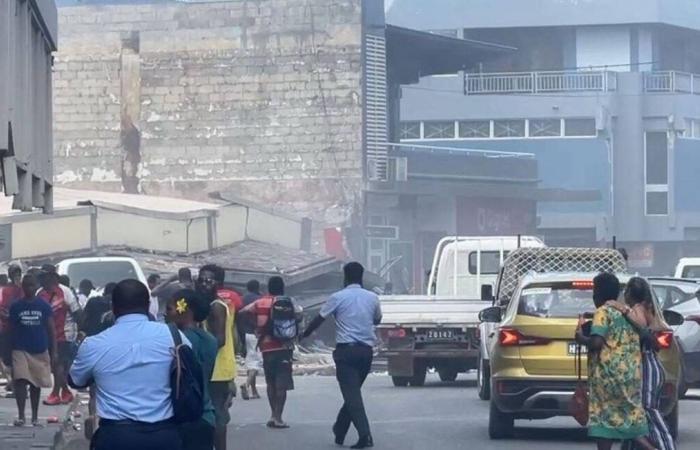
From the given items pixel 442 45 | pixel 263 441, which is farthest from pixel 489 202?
pixel 263 441

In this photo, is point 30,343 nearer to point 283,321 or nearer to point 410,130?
point 283,321

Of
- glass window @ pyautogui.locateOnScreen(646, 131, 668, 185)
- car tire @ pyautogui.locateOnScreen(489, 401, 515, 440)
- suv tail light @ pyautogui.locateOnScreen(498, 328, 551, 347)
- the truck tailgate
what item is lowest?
car tire @ pyautogui.locateOnScreen(489, 401, 515, 440)

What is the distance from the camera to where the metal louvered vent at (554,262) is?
21.5 metres

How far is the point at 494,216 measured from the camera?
2218 inches

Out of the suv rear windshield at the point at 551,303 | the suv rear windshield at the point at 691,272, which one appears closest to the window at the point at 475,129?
the suv rear windshield at the point at 691,272

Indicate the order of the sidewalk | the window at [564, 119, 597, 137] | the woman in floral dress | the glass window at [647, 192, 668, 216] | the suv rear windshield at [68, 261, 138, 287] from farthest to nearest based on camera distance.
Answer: the glass window at [647, 192, 668, 216], the window at [564, 119, 597, 137], the suv rear windshield at [68, 261, 138, 287], the sidewalk, the woman in floral dress

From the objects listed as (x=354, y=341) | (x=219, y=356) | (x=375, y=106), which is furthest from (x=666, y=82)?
(x=219, y=356)

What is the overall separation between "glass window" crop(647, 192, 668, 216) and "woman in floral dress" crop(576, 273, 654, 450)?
5817 cm

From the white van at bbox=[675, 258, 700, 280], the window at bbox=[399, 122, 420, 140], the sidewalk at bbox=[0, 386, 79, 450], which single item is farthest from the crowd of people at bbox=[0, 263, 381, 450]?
the window at bbox=[399, 122, 420, 140]

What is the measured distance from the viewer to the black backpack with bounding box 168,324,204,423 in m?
8.20

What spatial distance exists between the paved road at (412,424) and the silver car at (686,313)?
405 mm

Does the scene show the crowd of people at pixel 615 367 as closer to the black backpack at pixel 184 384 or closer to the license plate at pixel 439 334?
the black backpack at pixel 184 384

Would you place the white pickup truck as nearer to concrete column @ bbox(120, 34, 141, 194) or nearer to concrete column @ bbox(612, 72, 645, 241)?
concrete column @ bbox(120, 34, 141, 194)

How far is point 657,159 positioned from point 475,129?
764cm
